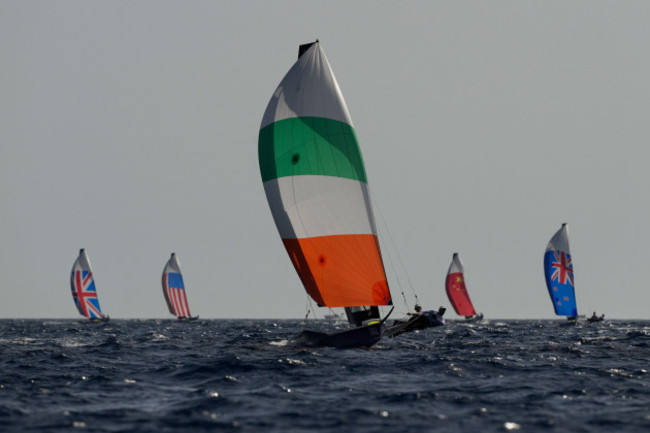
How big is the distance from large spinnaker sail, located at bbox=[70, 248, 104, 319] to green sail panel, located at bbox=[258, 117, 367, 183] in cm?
7861

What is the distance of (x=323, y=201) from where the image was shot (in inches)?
1144

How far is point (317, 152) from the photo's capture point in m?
29.2

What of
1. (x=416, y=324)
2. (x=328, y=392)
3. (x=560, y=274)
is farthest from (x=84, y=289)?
(x=328, y=392)

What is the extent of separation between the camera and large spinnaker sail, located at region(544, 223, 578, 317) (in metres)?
76.3

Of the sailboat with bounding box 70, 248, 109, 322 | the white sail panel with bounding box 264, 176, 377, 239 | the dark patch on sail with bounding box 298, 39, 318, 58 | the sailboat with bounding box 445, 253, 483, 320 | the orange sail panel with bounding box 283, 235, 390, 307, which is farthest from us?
the sailboat with bounding box 445, 253, 483, 320

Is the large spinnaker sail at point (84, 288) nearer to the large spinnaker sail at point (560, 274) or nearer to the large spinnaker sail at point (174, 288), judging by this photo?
the large spinnaker sail at point (174, 288)

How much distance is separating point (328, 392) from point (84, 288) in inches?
3693

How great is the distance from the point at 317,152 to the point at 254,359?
338 inches

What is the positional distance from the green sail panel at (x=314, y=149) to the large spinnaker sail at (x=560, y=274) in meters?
51.3

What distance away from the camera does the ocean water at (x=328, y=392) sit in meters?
13.9

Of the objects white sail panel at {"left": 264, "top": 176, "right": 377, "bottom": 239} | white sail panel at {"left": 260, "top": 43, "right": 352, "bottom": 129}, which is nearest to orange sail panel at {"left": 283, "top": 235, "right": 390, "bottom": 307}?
white sail panel at {"left": 264, "top": 176, "right": 377, "bottom": 239}

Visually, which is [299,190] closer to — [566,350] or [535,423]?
[566,350]

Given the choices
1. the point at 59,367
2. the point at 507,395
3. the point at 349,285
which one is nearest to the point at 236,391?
the point at 507,395

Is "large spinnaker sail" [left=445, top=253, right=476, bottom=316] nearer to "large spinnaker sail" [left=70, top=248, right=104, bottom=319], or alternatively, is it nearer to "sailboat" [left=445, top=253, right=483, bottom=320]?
"sailboat" [left=445, top=253, right=483, bottom=320]
